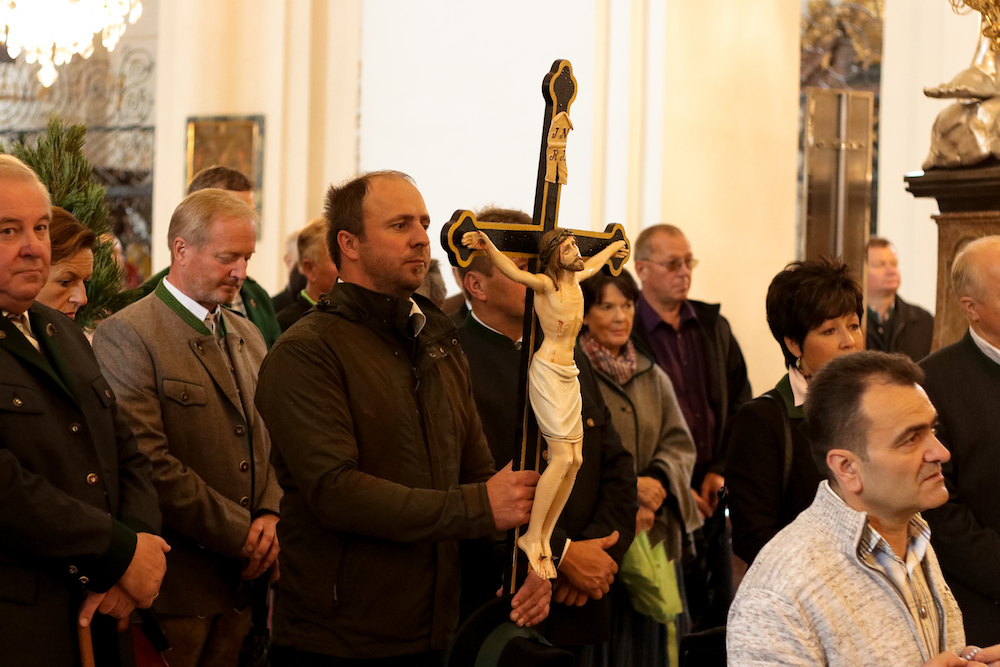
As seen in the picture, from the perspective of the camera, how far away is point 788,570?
227cm

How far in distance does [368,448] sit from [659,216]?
4.31 meters

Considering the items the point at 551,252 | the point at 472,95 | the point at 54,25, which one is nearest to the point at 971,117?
the point at 472,95

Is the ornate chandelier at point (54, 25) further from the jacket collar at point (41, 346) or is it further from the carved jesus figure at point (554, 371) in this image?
the carved jesus figure at point (554, 371)

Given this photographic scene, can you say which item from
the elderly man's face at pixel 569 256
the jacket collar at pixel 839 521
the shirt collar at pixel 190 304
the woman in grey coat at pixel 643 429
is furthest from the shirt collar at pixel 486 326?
the jacket collar at pixel 839 521

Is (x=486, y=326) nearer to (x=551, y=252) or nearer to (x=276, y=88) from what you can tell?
(x=551, y=252)

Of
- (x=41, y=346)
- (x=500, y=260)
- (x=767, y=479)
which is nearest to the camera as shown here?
(x=500, y=260)

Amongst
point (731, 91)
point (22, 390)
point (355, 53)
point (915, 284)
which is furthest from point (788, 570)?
point (915, 284)

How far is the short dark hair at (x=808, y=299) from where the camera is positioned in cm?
346

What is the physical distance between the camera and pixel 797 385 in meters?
3.44

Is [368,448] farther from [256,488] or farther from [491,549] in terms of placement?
[256,488]

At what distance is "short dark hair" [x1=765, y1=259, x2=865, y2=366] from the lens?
11.3 ft

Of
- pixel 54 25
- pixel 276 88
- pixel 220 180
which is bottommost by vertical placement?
pixel 220 180

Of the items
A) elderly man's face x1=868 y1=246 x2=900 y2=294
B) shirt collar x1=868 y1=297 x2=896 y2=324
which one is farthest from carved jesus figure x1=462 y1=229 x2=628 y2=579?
elderly man's face x1=868 y1=246 x2=900 y2=294

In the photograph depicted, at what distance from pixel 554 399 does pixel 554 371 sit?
0.20 ft
